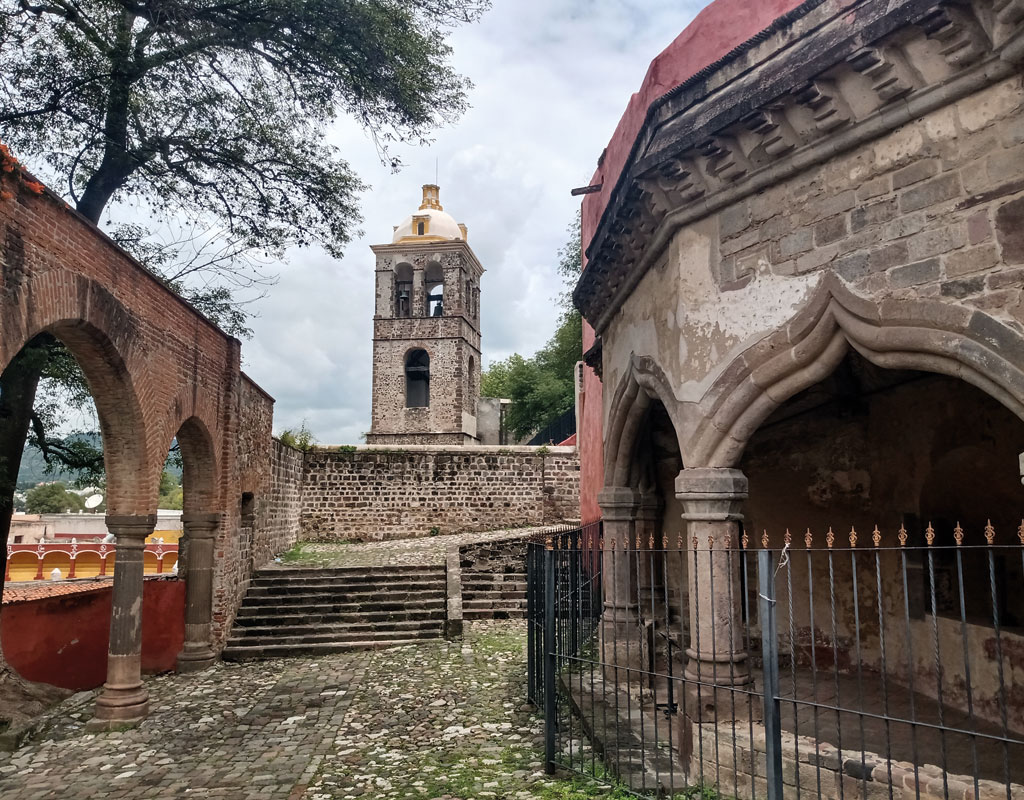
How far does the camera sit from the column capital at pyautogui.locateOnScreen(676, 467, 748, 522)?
4656 millimetres

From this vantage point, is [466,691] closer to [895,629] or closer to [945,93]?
[895,629]

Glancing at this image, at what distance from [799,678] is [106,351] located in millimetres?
7165


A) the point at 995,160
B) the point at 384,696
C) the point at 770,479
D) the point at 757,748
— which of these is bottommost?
the point at 384,696

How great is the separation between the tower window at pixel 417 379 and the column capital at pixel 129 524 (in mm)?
22128

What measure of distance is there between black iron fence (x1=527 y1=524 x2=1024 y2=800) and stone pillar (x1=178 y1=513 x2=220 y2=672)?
5.14 m

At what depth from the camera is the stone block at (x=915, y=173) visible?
11.8 ft

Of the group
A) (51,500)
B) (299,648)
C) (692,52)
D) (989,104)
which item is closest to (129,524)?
(299,648)

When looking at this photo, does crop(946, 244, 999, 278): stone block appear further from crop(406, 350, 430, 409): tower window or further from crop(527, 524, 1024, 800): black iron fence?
crop(406, 350, 430, 409): tower window

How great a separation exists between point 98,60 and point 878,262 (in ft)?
31.5

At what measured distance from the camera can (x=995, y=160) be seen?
3340mm

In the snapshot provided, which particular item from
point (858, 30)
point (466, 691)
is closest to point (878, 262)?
point (858, 30)

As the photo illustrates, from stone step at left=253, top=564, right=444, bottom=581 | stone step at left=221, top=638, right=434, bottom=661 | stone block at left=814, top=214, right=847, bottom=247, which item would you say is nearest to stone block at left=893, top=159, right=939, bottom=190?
stone block at left=814, top=214, right=847, bottom=247

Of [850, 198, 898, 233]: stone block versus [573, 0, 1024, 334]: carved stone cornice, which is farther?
[850, 198, 898, 233]: stone block

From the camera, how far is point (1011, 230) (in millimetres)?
3285
